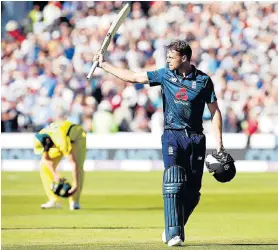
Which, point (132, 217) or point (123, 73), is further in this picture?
point (132, 217)

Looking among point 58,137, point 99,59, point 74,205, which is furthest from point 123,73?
point 74,205

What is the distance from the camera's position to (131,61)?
24094 millimetres

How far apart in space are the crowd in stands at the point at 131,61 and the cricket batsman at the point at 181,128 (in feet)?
43.2

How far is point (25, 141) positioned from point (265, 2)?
23.4ft

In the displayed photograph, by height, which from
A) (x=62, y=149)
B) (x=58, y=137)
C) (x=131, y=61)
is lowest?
(x=131, y=61)

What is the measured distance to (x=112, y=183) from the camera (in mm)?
18656

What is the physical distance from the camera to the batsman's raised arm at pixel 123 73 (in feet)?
28.0

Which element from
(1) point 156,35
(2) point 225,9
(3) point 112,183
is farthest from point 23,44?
(3) point 112,183

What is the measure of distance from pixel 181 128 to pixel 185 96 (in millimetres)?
283

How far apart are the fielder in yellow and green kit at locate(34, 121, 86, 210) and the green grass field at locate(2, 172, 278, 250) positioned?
422 millimetres

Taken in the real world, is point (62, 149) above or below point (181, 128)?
below

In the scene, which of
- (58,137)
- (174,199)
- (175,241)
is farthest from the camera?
(58,137)

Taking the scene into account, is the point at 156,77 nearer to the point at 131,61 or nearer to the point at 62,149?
A: the point at 62,149

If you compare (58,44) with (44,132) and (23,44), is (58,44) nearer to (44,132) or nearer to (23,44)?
(23,44)
